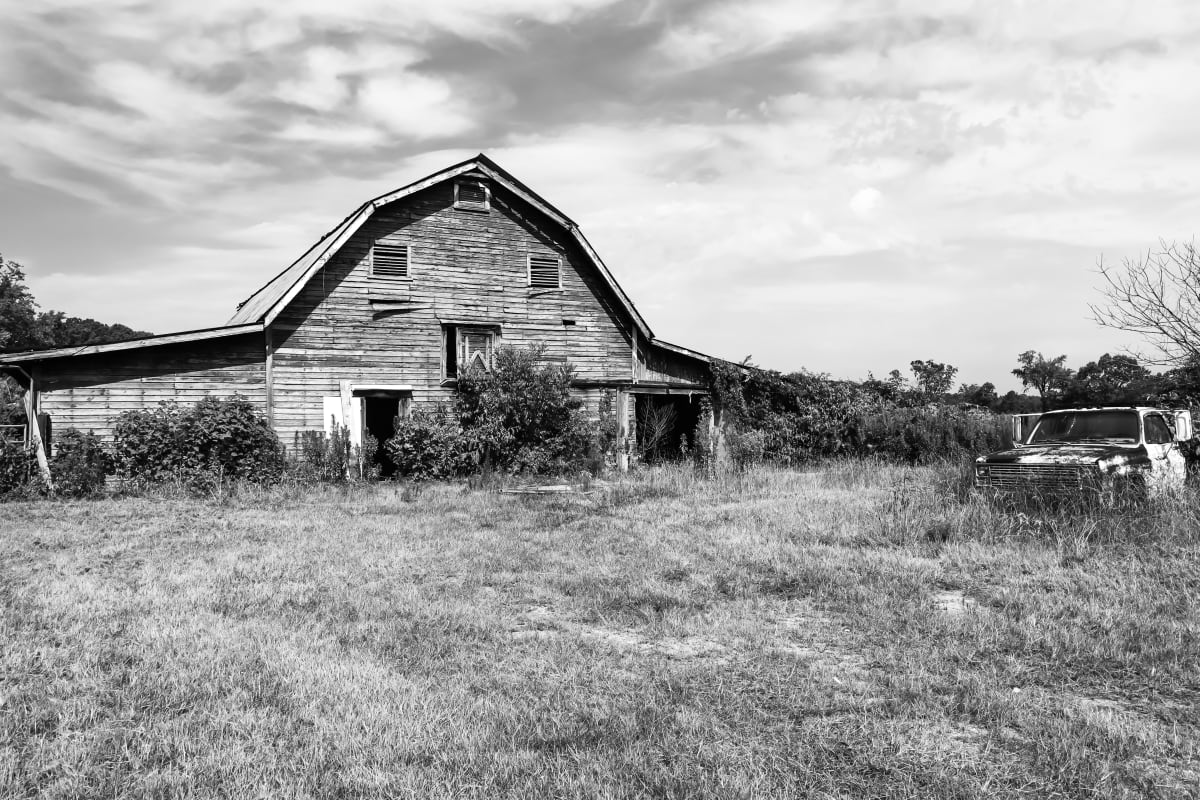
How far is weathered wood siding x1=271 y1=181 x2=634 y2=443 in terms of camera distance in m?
18.2

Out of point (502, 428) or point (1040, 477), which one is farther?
point (502, 428)

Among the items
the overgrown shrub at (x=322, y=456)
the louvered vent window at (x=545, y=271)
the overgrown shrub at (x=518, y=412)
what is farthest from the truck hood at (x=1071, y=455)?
the overgrown shrub at (x=322, y=456)

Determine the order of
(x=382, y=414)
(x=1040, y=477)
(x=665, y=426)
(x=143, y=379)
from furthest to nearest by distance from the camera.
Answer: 1. (x=382, y=414)
2. (x=665, y=426)
3. (x=143, y=379)
4. (x=1040, y=477)

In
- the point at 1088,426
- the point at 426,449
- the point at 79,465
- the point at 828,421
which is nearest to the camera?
the point at 1088,426

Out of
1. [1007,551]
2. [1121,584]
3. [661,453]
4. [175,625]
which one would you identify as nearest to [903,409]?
[661,453]

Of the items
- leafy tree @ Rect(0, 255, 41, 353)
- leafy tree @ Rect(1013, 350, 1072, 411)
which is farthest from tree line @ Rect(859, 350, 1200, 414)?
leafy tree @ Rect(0, 255, 41, 353)

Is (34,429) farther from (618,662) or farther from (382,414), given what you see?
(618,662)

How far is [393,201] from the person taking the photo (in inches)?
752

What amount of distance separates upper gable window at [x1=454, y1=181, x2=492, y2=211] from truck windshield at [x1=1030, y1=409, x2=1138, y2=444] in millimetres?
13785

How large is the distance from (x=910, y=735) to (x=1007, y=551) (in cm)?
530

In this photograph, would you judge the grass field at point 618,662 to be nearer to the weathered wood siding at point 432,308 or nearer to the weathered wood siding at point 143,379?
the weathered wood siding at point 143,379

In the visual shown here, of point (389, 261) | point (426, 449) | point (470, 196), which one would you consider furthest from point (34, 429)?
point (470, 196)

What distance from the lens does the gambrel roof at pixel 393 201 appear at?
17828mm

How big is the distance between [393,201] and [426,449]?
238 inches
